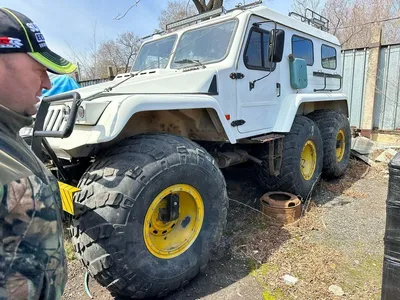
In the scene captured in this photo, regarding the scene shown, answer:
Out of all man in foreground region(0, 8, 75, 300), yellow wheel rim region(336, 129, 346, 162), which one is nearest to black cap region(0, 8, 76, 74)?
man in foreground region(0, 8, 75, 300)

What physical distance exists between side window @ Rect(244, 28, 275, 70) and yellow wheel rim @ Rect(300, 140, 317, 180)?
1486 millimetres

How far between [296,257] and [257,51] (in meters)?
2.31

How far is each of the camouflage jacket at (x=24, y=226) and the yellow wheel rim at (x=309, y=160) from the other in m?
4.02

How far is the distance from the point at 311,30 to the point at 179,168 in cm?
359

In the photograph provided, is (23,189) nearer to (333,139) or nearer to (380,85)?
(333,139)

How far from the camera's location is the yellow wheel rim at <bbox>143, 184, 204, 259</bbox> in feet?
7.61

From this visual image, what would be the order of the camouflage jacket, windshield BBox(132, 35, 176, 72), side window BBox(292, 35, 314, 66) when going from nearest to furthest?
the camouflage jacket
windshield BBox(132, 35, 176, 72)
side window BBox(292, 35, 314, 66)

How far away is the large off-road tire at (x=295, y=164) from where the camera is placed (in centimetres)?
393

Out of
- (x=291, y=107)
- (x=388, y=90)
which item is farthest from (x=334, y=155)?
(x=388, y=90)

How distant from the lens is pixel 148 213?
7.16ft

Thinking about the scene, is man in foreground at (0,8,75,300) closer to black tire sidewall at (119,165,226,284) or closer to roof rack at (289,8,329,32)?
black tire sidewall at (119,165,226,284)

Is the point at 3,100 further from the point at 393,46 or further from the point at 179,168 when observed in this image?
the point at 393,46

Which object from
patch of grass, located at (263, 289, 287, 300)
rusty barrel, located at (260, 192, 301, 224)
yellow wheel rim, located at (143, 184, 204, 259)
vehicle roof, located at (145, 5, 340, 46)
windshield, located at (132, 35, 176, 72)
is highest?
vehicle roof, located at (145, 5, 340, 46)

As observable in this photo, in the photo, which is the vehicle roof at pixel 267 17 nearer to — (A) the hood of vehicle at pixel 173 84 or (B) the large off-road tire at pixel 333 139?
(A) the hood of vehicle at pixel 173 84
